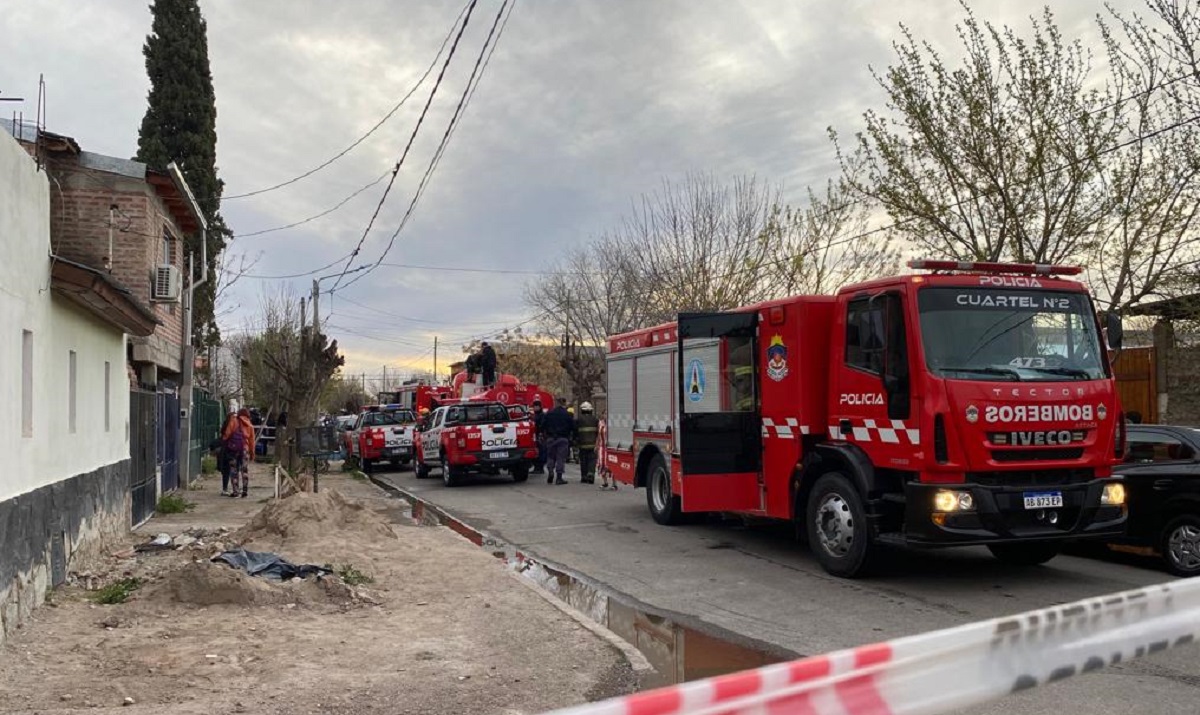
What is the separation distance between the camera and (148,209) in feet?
51.6

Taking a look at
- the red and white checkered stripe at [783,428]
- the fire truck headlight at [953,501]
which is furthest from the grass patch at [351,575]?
the fire truck headlight at [953,501]

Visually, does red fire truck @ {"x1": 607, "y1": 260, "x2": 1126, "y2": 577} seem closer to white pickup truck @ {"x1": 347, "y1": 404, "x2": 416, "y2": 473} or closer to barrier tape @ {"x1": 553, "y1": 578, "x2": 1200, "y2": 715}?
barrier tape @ {"x1": 553, "y1": 578, "x2": 1200, "y2": 715}

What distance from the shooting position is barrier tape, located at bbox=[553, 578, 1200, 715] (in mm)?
2488

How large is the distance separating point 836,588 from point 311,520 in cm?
629

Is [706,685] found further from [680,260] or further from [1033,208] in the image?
[680,260]

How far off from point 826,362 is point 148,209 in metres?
12.1

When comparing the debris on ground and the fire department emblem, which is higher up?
the fire department emblem

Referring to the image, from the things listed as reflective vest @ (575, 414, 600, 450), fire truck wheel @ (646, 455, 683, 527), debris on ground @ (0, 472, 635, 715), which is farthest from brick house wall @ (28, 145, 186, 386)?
reflective vest @ (575, 414, 600, 450)

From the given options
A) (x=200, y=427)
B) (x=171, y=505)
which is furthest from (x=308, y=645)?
(x=200, y=427)

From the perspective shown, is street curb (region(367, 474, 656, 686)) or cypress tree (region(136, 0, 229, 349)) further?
cypress tree (region(136, 0, 229, 349))

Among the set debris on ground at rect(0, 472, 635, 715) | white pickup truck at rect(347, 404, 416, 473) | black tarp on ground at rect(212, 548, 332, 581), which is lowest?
debris on ground at rect(0, 472, 635, 715)

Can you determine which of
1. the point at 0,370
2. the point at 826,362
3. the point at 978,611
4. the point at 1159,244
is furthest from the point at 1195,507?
the point at 0,370

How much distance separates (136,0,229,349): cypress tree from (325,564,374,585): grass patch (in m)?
19.7

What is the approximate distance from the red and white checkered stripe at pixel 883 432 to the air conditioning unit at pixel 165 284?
12.6m
